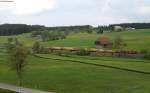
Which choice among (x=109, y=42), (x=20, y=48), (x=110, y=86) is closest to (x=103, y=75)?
(x=110, y=86)

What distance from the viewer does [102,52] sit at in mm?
120125

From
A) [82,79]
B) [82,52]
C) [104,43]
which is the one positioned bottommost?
[104,43]

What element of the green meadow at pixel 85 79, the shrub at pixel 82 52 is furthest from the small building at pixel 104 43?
the green meadow at pixel 85 79

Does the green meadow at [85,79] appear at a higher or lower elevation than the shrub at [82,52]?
higher

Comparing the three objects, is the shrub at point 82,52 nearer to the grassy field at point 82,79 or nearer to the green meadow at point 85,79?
the green meadow at point 85,79

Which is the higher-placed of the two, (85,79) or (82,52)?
(85,79)

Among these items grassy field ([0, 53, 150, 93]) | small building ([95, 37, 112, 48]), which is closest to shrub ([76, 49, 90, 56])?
small building ([95, 37, 112, 48])

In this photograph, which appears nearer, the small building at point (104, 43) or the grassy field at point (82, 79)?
the grassy field at point (82, 79)

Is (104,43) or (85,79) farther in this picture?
(104,43)

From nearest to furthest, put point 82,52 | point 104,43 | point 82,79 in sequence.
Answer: point 82,79 → point 82,52 → point 104,43

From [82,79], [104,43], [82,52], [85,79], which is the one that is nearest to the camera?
[85,79]

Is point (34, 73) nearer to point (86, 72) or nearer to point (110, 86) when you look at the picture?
point (86, 72)

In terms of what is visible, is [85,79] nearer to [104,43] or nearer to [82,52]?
[82,52]

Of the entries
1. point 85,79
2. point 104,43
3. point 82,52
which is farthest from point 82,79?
point 104,43
